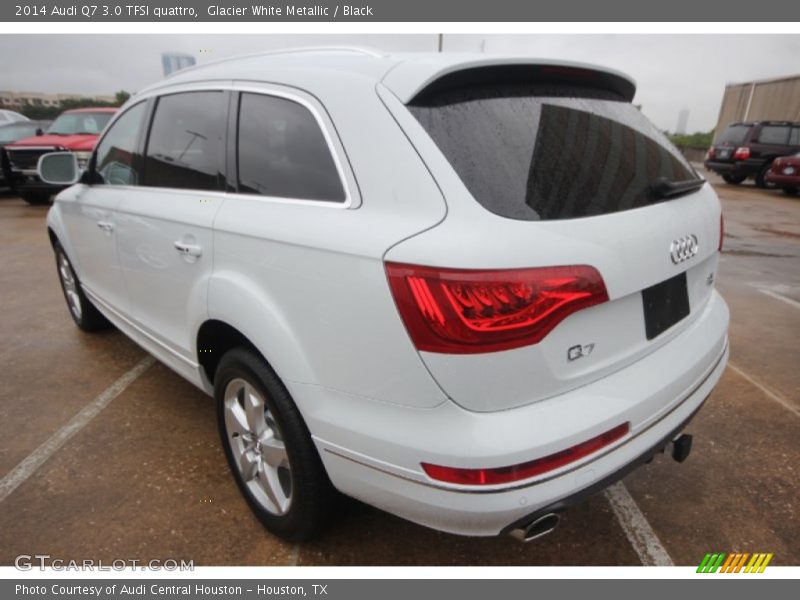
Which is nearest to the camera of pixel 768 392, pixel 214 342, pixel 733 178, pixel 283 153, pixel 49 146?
pixel 283 153

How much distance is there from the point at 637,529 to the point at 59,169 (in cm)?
394

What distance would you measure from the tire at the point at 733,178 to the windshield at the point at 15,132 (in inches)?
757

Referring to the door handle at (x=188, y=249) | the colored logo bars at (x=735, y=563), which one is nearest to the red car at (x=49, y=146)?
the door handle at (x=188, y=249)

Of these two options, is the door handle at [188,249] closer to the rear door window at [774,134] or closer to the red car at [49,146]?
the red car at [49,146]

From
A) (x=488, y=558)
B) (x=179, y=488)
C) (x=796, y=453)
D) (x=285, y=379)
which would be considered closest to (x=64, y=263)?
(x=179, y=488)

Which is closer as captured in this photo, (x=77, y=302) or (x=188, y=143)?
(x=188, y=143)

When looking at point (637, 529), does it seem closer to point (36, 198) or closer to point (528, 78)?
point (528, 78)

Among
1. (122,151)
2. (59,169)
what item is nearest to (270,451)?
(122,151)

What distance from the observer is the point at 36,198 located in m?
11.7

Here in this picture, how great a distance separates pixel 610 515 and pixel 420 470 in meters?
1.22

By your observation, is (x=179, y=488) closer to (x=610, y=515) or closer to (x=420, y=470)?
(x=420, y=470)

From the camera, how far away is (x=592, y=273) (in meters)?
1.51

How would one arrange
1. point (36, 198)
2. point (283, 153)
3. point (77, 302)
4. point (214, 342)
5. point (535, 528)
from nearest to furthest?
point (535, 528)
point (283, 153)
point (214, 342)
point (77, 302)
point (36, 198)

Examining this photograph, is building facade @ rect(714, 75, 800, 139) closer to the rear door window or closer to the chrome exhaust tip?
the rear door window
